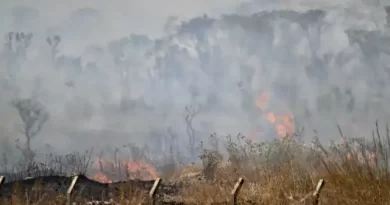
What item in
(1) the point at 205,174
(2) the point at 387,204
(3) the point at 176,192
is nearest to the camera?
(2) the point at 387,204

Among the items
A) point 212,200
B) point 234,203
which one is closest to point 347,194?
point 234,203

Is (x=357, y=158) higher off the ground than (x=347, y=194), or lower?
higher

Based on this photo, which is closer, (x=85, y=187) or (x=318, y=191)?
(x=318, y=191)

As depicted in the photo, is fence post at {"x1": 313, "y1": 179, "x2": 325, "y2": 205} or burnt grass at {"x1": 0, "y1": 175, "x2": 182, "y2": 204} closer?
fence post at {"x1": 313, "y1": 179, "x2": 325, "y2": 205}

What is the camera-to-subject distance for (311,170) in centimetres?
855

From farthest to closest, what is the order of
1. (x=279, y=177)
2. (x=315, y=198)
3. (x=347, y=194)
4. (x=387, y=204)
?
(x=279, y=177) → (x=315, y=198) → (x=347, y=194) → (x=387, y=204)

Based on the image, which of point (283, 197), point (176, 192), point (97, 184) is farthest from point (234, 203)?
point (97, 184)

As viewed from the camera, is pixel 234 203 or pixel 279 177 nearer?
pixel 234 203

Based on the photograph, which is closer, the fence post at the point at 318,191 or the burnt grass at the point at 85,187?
the fence post at the point at 318,191

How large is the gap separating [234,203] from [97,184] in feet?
20.9

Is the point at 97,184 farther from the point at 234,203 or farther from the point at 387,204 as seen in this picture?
the point at 387,204

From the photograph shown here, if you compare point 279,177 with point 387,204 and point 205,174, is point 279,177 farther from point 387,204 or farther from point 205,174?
point 205,174

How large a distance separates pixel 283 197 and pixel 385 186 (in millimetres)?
2633

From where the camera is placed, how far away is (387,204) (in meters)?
6.41
